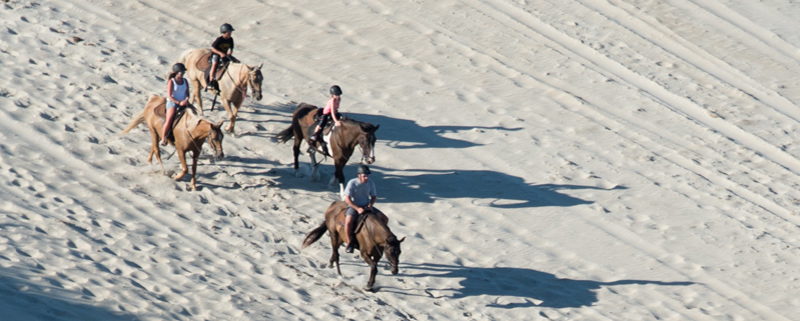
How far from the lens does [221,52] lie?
24.1 meters

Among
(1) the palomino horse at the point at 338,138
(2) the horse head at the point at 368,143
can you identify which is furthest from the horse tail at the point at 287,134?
(2) the horse head at the point at 368,143

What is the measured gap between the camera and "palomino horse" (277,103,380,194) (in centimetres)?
2098

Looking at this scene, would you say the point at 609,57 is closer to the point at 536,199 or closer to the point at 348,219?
the point at 536,199

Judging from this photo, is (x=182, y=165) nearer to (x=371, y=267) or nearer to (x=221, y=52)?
(x=221, y=52)

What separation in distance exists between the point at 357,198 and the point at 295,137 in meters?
3.80

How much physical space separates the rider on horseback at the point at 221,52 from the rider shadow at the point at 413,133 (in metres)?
2.62

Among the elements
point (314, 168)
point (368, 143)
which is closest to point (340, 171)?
point (314, 168)

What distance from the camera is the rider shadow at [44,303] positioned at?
15.5m

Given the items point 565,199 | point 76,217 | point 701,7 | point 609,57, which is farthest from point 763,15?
point 76,217

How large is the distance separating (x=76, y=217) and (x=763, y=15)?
59.3 ft

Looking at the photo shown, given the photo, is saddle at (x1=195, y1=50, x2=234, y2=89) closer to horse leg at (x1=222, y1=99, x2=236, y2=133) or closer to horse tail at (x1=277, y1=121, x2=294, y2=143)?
horse leg at (x1=222, y1=99, x2=236, y2=133)

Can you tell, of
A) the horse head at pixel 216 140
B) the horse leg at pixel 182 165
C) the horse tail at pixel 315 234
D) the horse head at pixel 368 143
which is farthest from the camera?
the horse leg at pixel 182 165

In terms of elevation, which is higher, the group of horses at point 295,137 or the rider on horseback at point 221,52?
the rider on horseback at point 221,52

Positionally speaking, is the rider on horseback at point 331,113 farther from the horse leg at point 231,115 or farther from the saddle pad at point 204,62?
the saddle pad at point 204,62
